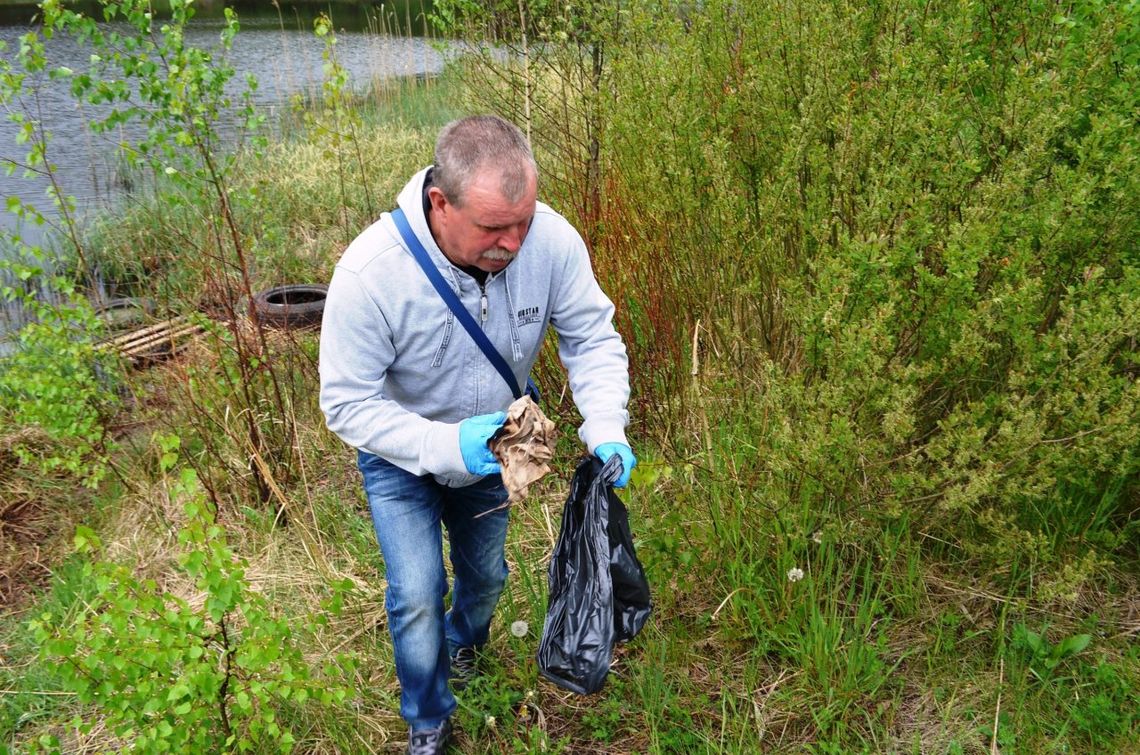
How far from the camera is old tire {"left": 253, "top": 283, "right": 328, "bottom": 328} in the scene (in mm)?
5137

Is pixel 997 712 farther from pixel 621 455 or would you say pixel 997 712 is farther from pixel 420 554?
pixel 420 554

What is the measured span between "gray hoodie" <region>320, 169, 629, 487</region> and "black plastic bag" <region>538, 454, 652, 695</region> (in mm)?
190

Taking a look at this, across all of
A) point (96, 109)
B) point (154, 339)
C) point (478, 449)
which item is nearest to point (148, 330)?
point (154, 339)

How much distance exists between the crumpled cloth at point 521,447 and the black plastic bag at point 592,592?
175 millimetres

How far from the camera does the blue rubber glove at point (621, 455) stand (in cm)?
228

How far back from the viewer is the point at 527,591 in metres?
3.21

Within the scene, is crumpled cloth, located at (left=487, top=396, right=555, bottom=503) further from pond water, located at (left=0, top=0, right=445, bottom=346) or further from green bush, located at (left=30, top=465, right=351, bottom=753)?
pond water, located at (left=0, top=0, right=445, bottom=346)

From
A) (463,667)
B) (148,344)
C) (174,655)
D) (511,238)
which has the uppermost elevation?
(511,238)

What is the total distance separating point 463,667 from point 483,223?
5.05ft

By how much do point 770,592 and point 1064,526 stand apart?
36.0 inches

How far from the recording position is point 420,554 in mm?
2459

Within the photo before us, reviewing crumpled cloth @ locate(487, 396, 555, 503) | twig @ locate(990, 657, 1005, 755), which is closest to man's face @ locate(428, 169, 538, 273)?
crumpled cloth @ locate(487, 396, 555, 503)

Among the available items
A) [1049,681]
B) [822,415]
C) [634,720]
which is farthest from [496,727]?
[1049,681]

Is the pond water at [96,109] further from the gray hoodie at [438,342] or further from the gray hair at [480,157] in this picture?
the gray hair at [480,157]
